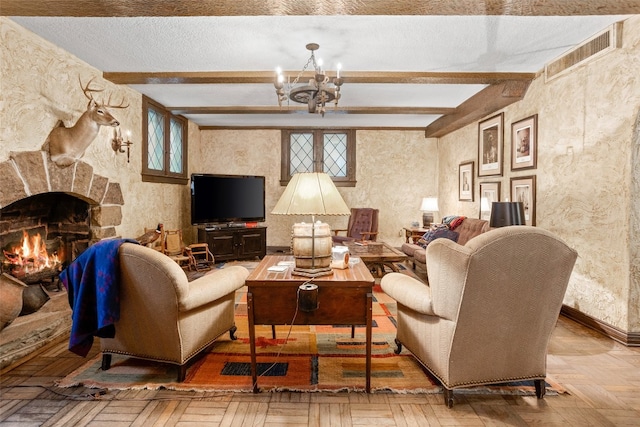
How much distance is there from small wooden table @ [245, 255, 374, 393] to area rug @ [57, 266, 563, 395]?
21 centimetres

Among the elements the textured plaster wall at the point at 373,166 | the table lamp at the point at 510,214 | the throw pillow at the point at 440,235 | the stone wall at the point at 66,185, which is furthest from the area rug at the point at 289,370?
the textured plaster wall at the point at 373,166

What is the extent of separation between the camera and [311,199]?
212cm

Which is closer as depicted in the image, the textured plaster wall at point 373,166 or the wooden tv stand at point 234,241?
the wooden tv stand at point 234,241

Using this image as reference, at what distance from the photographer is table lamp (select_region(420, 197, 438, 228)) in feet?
21.7

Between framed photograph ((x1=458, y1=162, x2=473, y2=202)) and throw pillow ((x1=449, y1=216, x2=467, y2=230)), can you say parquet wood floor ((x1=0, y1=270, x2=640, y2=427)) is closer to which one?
throw pillow ((x1=449, y1=216, x2=467, y2=230))

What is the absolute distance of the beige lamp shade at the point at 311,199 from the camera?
6.89 ft

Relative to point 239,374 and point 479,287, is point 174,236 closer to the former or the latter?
point 239,374

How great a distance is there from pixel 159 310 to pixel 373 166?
5.84 meters

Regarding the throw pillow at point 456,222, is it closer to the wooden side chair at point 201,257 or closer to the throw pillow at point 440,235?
the throw pillow at point 440,235

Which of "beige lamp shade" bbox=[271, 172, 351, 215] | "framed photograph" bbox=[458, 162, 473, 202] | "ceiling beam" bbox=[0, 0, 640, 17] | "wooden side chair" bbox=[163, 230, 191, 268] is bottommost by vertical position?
"wooden side chair" bbox=[163, 230, 191, 268]

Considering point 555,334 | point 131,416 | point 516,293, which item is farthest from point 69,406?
point 555,334

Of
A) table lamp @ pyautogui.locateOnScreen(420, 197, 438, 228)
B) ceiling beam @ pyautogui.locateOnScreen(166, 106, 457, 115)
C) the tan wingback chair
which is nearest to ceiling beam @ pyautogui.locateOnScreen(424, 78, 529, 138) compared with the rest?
ceiling beam @ pyautogui.locateOnScreen(166, 106, 457, 115)

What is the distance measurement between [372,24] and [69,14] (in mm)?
2187

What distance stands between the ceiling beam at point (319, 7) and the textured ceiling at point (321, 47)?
0.80 ft
